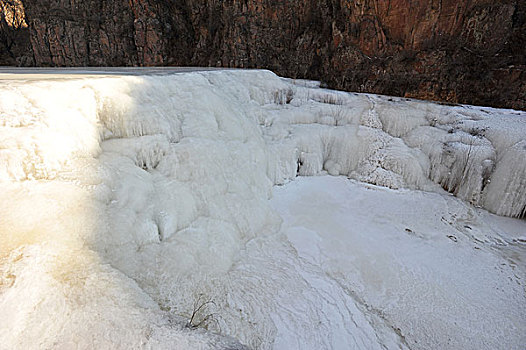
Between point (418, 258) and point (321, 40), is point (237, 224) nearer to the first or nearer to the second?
point (418, 258)

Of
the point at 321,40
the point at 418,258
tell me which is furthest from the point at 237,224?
the point at 321,40

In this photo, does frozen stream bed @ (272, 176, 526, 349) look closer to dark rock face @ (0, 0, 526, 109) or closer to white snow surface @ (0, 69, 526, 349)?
white snow surface @ (0, 69, 526, 349)

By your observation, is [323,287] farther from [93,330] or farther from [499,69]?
[499,69]

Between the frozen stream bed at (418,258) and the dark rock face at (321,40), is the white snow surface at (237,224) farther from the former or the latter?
the dark rock face at (321,40)

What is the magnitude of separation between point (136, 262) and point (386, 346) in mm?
3006

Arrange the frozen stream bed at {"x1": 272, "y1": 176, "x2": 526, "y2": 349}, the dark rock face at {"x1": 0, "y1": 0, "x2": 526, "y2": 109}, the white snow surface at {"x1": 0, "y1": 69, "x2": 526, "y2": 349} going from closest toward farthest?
1. the white snow surface at {"x1": 0, "y1": 69, "x2": 526, "y2": 349}
2. the frozen stream bed at {"x1": 272, "y1": 176, "x2": 526, "y2": 349}
3. the dark rock face at {"x1": 0, "y1": 0, "x2": 526, "y2": 109}

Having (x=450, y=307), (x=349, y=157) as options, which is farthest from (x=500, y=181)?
(x=450, y=307)

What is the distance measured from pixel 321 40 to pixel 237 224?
9684 millimetres

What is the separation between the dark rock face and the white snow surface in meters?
2.62

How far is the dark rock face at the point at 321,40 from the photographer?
7.96 meters

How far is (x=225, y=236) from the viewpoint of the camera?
3.74 meters

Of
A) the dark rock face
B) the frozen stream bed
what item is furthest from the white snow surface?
the dark rock face

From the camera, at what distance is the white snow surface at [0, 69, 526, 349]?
1931mm

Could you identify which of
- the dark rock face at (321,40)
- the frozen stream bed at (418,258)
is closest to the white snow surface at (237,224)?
the frozen stream bed at (418,258)
